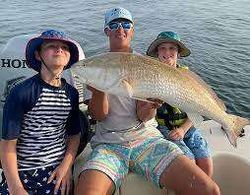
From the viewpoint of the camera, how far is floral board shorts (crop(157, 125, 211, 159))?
148 inches

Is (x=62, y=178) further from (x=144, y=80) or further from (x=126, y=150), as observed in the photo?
(x=144, y=80)

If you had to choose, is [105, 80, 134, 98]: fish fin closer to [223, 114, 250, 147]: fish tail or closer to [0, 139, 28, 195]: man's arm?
[0, 139, 28, 195]: man's arm

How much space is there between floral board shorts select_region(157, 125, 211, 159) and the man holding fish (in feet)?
0.81

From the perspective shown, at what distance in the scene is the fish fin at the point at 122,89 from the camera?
2.86 meters

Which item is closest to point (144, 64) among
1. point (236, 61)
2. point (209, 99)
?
point (209, 99)

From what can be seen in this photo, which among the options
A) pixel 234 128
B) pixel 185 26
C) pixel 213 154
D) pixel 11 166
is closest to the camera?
pixel 11 166

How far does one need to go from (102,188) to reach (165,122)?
3.84 ft

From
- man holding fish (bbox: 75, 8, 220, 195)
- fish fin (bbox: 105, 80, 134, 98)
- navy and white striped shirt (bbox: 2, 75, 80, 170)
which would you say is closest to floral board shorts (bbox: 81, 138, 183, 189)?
man holding fish (bbox: 75, 8, 220, 195)

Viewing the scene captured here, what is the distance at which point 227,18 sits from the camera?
15.1 meters

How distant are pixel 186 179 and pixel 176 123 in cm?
84

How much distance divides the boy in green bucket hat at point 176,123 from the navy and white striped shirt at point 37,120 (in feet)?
3.59

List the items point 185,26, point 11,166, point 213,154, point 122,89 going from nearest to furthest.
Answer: point 122,89
point 11,166
point 213,154
point 185,26

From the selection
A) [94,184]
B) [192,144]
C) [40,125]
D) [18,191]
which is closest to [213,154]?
[192,144]

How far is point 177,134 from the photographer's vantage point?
12.5 feet
